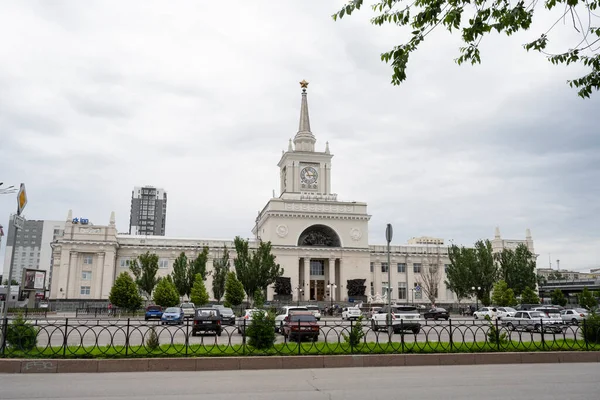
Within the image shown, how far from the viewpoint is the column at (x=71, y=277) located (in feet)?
212

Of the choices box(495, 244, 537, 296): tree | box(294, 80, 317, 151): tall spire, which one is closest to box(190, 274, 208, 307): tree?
box(294, 80, 317, 151): tall spire

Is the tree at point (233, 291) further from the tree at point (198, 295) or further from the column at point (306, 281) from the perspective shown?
the column at point (306, 281)

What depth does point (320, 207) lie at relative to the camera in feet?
236

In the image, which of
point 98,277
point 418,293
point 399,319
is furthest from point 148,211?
point 399,319

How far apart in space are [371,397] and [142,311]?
168ft

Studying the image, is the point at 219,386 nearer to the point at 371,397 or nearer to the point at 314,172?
the point at 371,397

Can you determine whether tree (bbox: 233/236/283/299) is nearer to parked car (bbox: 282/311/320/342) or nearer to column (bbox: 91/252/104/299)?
column (bbox: 91/252/104/299)

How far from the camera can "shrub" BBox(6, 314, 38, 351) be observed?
14516mm

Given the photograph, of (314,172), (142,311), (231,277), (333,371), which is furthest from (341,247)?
(333,371)

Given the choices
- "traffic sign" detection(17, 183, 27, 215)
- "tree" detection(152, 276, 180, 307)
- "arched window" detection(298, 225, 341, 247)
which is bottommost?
"tree" detection(152, 276, 180, 307)

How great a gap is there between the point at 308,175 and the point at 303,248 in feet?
39.5

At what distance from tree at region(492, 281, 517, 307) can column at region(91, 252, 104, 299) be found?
160 feet

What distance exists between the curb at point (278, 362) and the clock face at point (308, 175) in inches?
2388

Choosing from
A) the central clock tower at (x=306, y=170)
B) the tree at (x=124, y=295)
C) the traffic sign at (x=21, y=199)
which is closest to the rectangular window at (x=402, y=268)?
the central clock tower at (x=306, y=170)
